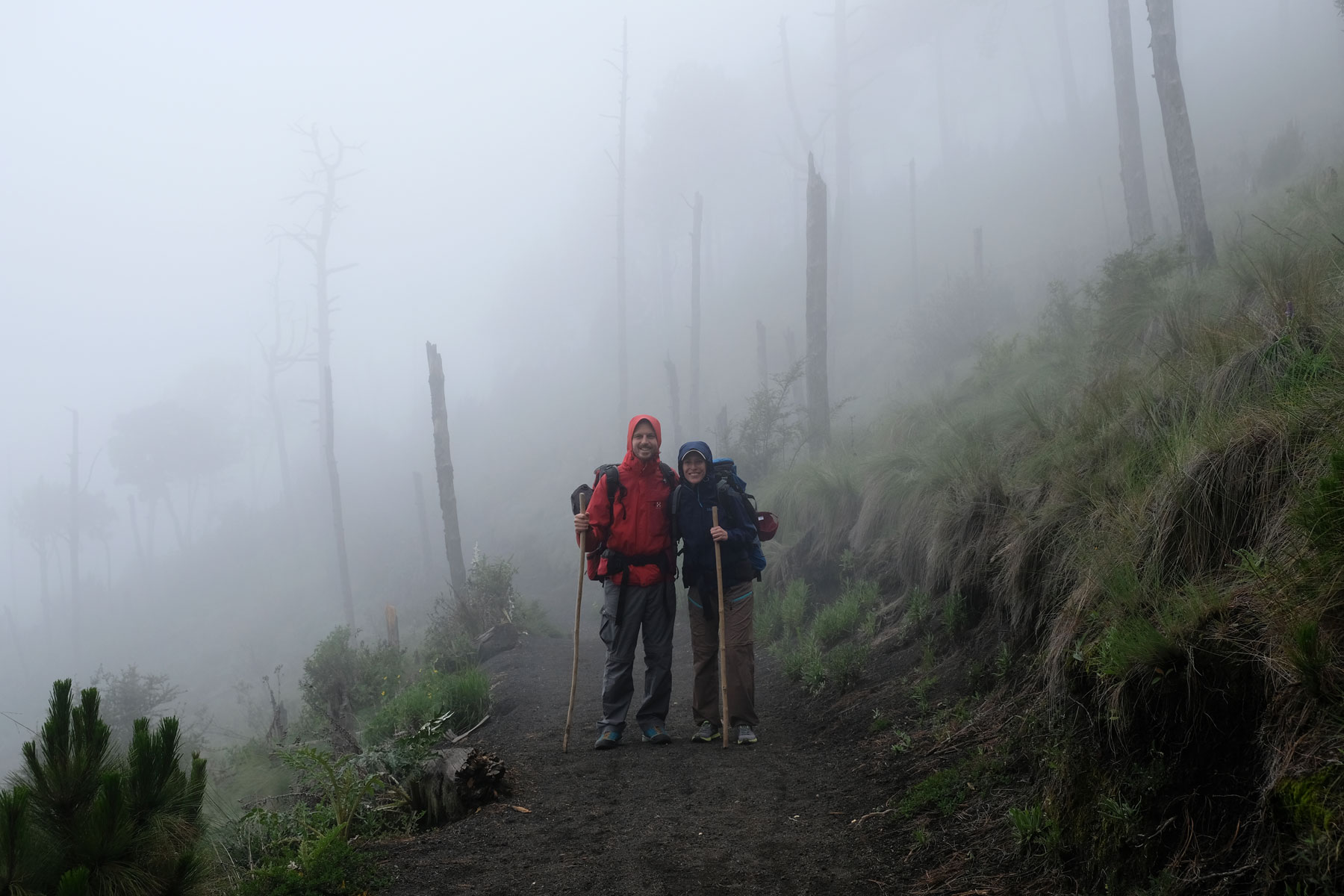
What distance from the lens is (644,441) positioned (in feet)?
20.5

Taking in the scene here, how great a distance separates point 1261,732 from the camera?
7.34 feet

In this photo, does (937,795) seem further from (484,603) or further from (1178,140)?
(484,603)

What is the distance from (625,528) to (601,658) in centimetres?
624

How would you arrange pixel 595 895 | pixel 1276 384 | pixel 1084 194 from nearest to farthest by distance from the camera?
1. pixel 595 895
2. pixel 1276 384
3. pixel 1084 194

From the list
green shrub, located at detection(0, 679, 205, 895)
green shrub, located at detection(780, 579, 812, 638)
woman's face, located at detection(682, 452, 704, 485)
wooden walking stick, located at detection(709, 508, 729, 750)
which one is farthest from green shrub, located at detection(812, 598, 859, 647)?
green shrub, located at detection(0, 679, 205, 895)

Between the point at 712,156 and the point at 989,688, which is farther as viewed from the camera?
the point at 712,156

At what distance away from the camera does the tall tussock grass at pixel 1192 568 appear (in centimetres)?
220

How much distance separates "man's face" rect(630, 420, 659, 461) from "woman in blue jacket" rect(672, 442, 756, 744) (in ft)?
0.87

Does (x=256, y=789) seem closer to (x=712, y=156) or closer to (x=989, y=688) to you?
(x=989, y=688)

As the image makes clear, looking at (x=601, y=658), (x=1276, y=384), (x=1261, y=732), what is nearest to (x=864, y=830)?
(x=1261, y=732)

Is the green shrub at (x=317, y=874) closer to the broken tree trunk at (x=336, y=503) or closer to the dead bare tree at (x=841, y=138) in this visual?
the broken tree trunk at (x=336, y=503)

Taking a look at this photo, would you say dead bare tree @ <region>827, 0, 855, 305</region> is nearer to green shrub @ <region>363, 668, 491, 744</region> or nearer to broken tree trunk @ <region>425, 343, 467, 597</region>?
broken tree trunk @ <region>425, 343, 467, 597</region>

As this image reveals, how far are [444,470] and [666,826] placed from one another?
15.7m

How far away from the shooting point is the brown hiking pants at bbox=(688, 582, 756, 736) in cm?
611
